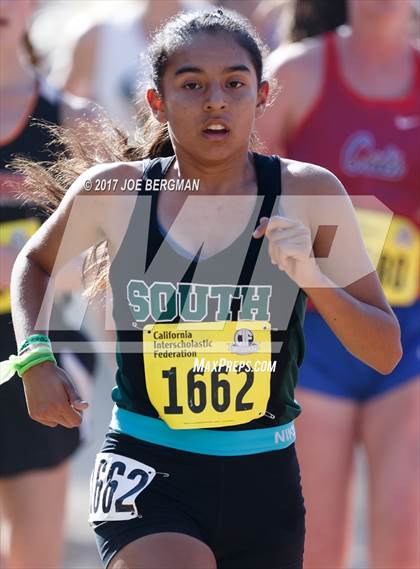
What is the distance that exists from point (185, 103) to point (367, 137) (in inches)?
62.3

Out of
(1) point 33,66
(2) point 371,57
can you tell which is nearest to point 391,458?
(2) point 371,57

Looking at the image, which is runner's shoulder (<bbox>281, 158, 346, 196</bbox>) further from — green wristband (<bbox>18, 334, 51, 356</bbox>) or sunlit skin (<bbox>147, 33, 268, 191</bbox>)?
green wristband (<bbox>18, 334, 51, 356</bbox>)

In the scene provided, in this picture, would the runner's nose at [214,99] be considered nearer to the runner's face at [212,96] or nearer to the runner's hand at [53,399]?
the runner's face at [212,96]

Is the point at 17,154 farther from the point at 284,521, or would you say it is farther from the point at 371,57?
the point at 284,521

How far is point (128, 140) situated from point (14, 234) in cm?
90

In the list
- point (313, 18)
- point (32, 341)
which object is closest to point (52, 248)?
point (32, 341)

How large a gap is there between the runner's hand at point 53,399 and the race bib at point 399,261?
70.5 inches

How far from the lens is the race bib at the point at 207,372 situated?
149 inches

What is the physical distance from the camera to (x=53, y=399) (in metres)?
3.63

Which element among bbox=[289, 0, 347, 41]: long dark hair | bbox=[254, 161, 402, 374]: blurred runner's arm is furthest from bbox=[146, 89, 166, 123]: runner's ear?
bbox=[289, 0, 347, 41]: long dark hair

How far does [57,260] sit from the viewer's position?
4012mm

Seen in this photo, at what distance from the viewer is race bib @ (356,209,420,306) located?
5.26 meters

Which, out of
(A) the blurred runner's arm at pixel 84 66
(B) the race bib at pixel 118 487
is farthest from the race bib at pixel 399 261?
(A) the blurred runner's arm at pixel 84 66

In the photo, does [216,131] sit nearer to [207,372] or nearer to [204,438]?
[207,372]
